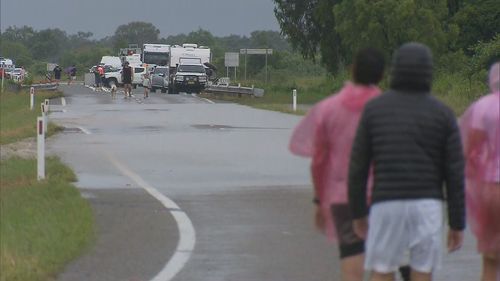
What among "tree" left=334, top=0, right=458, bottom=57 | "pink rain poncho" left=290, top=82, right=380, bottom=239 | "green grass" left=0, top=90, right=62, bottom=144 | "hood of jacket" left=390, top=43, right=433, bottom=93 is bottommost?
"green grass" left=0, top=90, right=62, bottom=144

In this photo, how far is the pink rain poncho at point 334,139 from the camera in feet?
23.8

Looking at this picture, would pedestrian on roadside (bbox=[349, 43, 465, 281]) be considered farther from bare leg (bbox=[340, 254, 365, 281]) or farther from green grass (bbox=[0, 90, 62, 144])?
green grass (bbox=[0, 90, 62, 144])

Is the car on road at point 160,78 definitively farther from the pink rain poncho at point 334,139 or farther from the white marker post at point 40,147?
the pink rain poncho at point 334,139

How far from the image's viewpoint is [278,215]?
46.4ft

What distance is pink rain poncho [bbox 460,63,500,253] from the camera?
25.8 ft

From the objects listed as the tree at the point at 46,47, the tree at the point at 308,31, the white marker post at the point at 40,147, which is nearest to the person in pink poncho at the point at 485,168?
the white marker post at the point at 40,147

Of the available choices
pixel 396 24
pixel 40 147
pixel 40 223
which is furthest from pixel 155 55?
pixel 40 223

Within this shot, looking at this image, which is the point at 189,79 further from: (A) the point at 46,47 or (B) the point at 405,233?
(A) the point at 46,47

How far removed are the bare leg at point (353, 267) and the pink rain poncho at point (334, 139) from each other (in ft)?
0.64

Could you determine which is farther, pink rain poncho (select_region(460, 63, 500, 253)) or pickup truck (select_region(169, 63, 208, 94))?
pickup truck (select_region(169, 63, 208, 94))

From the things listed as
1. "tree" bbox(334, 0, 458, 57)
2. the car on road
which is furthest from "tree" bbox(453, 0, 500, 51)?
the car on road

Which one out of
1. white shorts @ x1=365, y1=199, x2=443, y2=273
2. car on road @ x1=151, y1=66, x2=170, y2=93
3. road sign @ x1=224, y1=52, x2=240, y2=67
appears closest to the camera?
white shorts @ x1=365, y1=199, x2=443, y2=273

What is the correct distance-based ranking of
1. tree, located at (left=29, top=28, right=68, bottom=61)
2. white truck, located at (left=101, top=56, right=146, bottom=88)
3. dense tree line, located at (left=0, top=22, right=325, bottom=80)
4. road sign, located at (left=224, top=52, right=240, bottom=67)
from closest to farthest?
white truck, located at (left=101, top=56, right=146, bottom=88) → road sign, located at (left=224, top=52, right=240, bottom=67) → dense tree line, located at (left=0, top=22, right=325, bottom=80) → tree, located at (left=29, top=28, right=68, bottom=61)

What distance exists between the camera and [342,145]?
23.9ft
